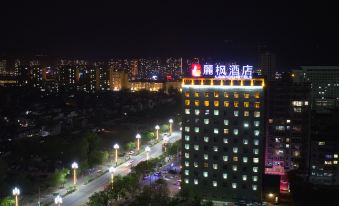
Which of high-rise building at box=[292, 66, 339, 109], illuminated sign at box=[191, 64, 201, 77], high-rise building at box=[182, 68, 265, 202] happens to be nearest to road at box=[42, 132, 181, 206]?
high-rise building at box=[182, 68, 265, 202]

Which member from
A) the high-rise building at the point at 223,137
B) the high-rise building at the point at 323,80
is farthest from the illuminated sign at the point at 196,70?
the high-rise building at the point at 323,80

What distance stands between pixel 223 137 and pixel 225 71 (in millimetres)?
2263

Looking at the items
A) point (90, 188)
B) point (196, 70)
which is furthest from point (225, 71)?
point (90, 188)

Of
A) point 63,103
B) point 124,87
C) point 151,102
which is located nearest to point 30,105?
point 63,103

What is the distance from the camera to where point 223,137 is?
1541cm

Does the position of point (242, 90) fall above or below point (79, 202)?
above

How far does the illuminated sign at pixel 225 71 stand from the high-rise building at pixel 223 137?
8 cm

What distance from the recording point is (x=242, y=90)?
49.8 ft

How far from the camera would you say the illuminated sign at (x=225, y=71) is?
15.0 metres

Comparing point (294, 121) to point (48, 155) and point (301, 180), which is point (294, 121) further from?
point (48, 155)

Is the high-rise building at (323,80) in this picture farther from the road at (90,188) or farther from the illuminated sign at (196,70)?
the illuminated sign at (196,70)

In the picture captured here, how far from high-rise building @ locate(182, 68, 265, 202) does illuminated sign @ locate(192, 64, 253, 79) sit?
0.08 meters

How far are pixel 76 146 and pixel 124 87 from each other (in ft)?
141

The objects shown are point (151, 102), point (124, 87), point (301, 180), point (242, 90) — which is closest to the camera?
point (242, 90)
